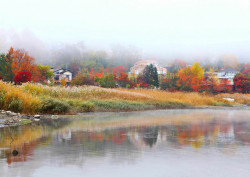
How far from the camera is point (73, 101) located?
25.3 metres

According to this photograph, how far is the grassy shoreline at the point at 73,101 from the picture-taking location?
2030cm

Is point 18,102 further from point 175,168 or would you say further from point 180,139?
point 175,168

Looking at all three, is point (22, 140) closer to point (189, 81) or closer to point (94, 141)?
point (94, 141)

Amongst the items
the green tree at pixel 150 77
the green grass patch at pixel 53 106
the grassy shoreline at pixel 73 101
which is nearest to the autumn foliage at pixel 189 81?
the green tree at pixel 150 77

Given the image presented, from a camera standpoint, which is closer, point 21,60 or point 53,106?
point 53,106

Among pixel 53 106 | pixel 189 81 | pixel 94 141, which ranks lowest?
pixel 94 141

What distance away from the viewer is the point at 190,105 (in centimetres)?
3866

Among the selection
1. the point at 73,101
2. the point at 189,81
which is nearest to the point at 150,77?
the point at 189,81

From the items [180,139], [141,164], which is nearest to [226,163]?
[141,164]

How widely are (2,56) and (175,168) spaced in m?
74.6

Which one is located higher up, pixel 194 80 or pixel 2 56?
pixel 2 56

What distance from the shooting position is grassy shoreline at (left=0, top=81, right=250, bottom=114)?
2030 centimetres

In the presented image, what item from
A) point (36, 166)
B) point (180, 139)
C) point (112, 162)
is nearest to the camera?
point (36, 166)

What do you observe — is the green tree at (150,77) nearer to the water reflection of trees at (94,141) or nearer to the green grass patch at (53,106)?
the green grass patch at (53,106)
